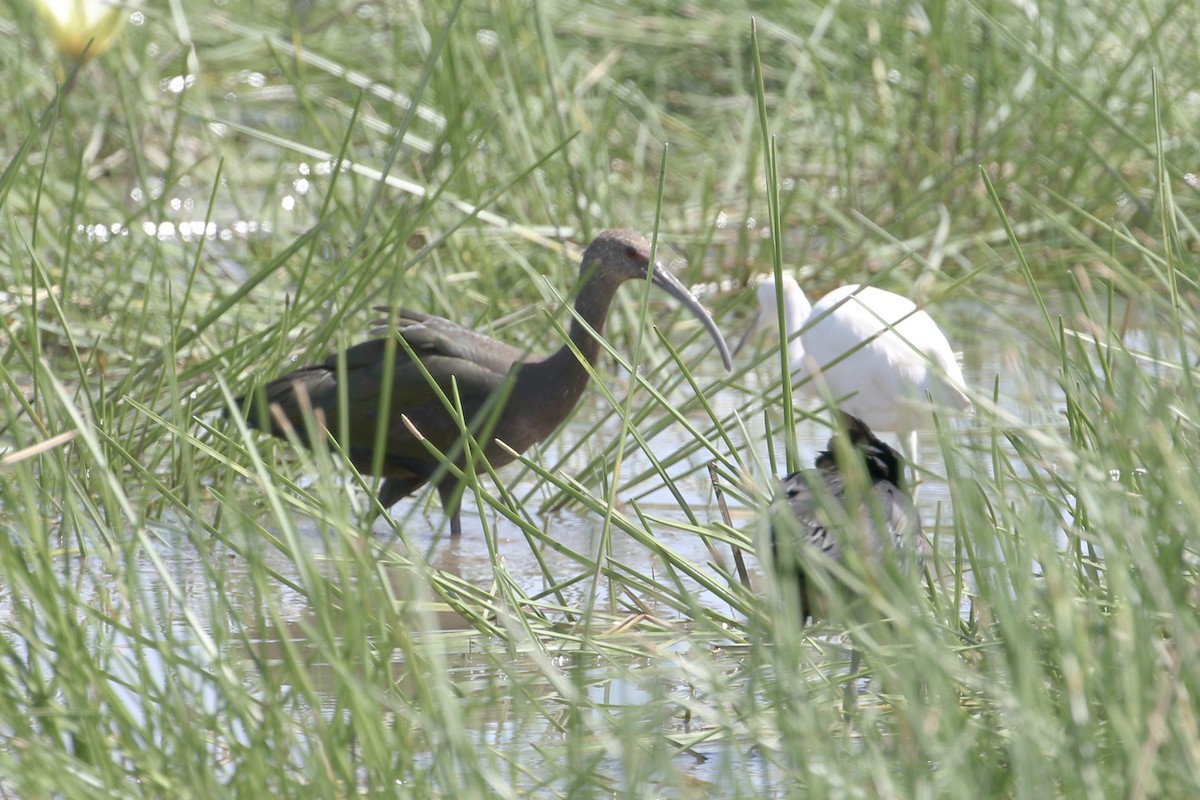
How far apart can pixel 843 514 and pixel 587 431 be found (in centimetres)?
267

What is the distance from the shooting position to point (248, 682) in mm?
2535

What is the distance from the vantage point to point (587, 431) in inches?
177

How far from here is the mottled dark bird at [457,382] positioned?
378 centimetres

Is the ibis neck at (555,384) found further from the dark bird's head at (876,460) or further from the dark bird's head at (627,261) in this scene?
the dark bird's head at (876,460)

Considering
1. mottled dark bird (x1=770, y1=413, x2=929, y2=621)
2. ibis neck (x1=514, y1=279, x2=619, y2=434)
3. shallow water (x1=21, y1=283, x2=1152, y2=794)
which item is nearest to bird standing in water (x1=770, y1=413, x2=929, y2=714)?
mottled dark bird (x1=770, y1=413, x2=929, y2=621)

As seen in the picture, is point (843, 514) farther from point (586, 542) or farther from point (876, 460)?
point (586, 542)

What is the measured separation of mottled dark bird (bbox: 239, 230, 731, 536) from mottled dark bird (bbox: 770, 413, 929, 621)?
0.73m

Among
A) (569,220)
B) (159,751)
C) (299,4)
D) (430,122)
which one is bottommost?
(159,751)

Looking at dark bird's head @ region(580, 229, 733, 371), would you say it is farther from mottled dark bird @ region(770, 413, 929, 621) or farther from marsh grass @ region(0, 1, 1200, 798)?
mottled dark bird @ region(770, 413, 929, 621)

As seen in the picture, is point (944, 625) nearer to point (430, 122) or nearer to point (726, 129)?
point (430, 122)

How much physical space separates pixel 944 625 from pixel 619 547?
1.76 m

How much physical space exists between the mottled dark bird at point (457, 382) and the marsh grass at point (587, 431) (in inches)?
4.5

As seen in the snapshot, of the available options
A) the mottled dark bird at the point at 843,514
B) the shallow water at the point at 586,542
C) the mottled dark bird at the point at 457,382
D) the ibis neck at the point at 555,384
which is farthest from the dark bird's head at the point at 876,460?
the ibis neck at the point at 555,384

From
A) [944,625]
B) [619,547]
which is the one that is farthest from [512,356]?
[944,625]
